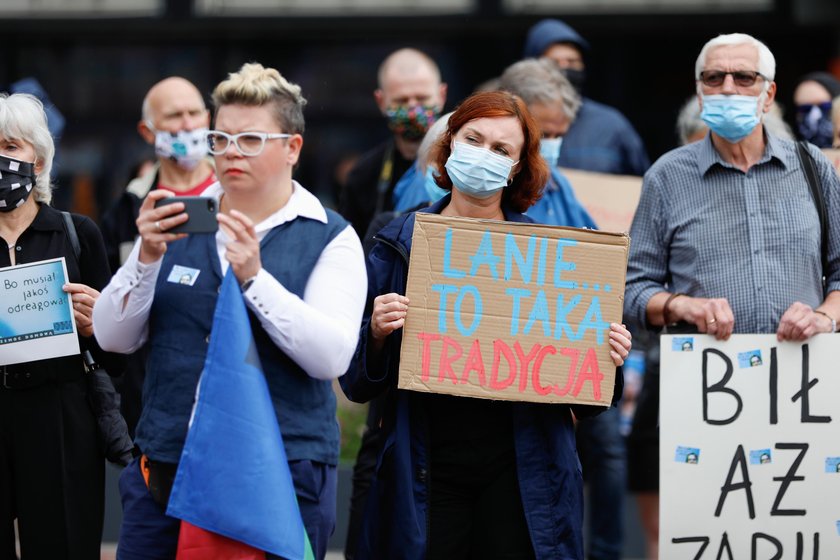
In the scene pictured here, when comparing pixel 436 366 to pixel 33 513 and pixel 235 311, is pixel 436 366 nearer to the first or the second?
pixel 235 311

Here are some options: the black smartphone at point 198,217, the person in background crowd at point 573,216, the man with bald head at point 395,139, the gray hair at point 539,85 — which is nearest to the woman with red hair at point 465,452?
the black smartphone at point 198,217

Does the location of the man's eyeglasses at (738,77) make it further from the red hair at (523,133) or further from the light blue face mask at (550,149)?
the light blue face mask at (550,149)

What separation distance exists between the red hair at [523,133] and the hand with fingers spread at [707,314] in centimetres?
81

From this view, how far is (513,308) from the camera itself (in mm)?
4938

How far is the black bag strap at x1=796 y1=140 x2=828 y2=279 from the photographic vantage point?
5699 millimetres

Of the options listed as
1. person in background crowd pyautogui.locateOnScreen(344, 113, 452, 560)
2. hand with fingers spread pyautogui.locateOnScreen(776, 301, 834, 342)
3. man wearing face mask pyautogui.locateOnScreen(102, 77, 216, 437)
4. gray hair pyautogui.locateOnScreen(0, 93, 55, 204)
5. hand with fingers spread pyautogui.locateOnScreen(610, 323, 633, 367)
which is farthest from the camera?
man wearing face mask pyautogui.locateOnScreen(102, 77, 216, 437)

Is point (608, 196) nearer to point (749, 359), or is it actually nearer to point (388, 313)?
point (749, 359)

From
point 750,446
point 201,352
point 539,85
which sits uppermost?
point 539,85

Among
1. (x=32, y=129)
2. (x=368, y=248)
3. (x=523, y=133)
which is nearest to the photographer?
(x=523, y=133)

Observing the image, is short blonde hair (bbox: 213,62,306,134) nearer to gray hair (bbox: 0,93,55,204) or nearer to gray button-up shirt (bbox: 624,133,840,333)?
gray hair (bbox: 0,93,55,204)

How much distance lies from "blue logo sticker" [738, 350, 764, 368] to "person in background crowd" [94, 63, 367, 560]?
5.19ft

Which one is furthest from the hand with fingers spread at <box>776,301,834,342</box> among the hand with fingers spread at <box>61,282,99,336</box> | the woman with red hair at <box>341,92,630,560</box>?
the hand with fingers spread at <box>61,282,99,336</box>

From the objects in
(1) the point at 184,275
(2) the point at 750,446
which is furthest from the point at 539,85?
(1) the point at 184,275

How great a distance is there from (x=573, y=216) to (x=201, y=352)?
238cm
